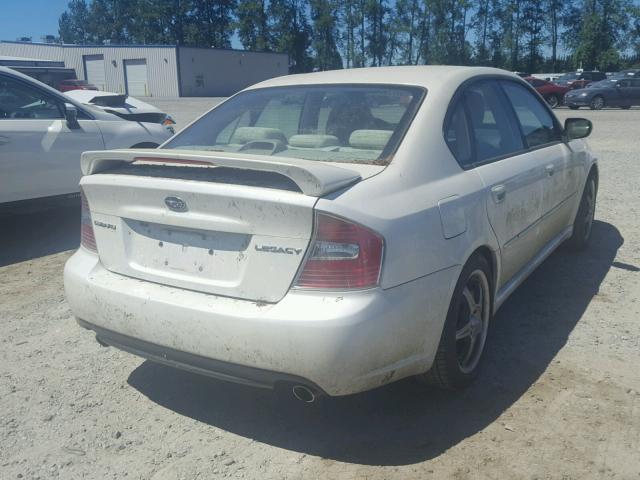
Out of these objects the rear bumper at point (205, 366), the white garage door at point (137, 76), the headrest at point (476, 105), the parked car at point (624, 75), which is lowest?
the rear bumper at point (205, 366)

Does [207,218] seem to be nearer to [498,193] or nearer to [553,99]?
[498,193]

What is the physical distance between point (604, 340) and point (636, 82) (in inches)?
1160

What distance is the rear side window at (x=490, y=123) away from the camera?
3.62m

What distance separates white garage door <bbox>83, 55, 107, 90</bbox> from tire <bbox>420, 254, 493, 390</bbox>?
5876 centimetres

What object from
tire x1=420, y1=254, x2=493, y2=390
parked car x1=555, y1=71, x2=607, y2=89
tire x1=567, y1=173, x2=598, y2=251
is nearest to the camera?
tire x1=420, y1=254, x2=493, y2=390

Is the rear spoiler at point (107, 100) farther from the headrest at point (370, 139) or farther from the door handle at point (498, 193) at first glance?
the door handle at point (498, 193)

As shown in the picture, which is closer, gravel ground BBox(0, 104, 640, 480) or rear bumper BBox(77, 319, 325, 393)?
rear bumper BBox(77, 319, 325, 393)

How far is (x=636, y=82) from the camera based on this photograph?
29500 mm

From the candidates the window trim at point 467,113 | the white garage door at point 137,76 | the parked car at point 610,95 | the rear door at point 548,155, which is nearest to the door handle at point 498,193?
the window trim at point 467,113

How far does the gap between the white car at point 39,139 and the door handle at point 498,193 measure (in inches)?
174

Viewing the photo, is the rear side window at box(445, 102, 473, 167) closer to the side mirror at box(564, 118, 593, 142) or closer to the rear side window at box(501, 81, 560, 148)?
the rear side window at box(501, 81, 560, 148)

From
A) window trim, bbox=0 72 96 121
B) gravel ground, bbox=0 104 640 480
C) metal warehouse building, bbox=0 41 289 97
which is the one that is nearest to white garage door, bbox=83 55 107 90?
metal warehouse building, bbox=0 41 289 97

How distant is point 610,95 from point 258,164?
3018 centimetres

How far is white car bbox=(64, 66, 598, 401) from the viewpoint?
2.56m
